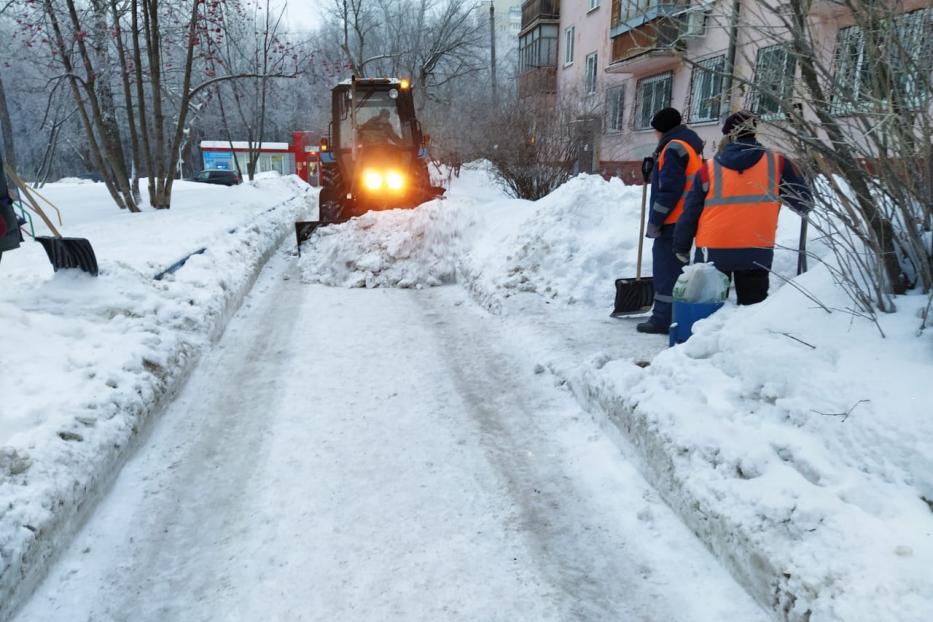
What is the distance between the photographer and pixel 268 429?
390 cm

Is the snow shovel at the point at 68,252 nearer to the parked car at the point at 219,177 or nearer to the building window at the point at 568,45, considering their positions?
the building window at the point at 568,45

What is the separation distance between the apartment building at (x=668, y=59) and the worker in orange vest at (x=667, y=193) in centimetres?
33

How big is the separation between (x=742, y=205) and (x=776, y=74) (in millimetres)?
1148

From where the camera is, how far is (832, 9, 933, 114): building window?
2760 mm

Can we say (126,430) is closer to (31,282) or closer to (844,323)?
(31,282)

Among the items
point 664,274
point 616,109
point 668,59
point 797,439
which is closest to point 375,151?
point 664,274

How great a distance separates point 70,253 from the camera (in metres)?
→ 5.25

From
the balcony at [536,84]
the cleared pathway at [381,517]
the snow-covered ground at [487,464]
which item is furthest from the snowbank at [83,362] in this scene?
the balcony at [536,84]

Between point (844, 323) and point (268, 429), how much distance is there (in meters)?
3.23

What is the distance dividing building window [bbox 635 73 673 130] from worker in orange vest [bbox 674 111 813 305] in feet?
47.1

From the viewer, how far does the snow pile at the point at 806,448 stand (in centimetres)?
206

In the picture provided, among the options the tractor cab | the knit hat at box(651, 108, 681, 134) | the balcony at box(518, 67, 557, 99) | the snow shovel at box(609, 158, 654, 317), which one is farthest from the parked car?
the knit hat at box(651, 108, 681, 134)

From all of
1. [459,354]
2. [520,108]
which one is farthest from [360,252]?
[520,108]

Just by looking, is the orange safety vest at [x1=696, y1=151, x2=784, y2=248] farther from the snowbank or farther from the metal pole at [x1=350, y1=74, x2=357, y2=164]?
the metal pole at [x1=350, y1=74, x2=357, y2=164]
